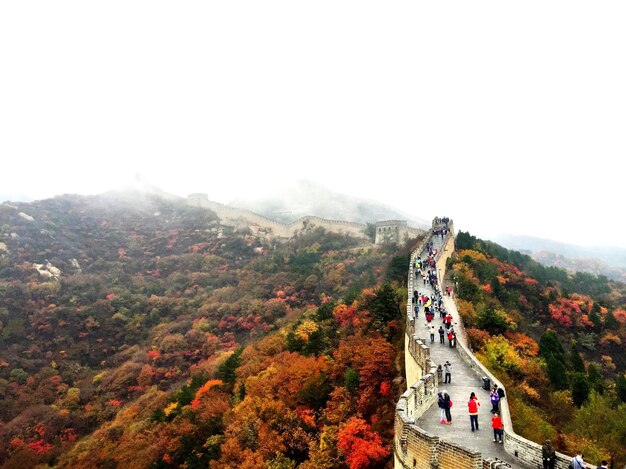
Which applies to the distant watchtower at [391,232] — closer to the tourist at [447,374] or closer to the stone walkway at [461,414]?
the stone walkway at [461,414]

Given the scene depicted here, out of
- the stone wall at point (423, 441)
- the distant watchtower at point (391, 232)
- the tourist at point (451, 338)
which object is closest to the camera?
the stone wall at point (423, 441)

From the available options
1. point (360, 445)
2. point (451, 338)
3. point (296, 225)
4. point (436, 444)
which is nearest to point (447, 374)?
point (451, 338)

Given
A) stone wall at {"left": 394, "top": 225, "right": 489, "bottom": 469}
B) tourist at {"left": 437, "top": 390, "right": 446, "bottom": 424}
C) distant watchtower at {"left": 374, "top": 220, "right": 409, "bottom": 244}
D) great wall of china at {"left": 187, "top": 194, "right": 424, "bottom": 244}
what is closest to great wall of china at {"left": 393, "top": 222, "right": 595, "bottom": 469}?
stone wall at {"left": 394, "top": 225, "right": 489, "bottom": 469}

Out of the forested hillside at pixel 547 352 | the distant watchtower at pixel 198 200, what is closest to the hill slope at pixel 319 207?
the distant watchtower at pixel 198 200

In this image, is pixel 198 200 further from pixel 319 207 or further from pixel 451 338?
pixel 451 338

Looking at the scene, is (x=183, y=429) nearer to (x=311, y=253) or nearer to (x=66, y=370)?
(x=66, y=370)

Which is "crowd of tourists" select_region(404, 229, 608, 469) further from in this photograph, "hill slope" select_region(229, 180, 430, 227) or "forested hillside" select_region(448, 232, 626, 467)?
"hill slope" select_region(229, 180, 430, 227)

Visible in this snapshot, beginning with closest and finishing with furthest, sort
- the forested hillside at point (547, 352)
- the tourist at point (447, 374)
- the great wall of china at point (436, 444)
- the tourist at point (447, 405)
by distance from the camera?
1. the great wall of china at point (436, 444)
2. the tourist at point (447, 405)
3. the tourist at point (447, 374)
4. the forested hillside at point (547, 352)

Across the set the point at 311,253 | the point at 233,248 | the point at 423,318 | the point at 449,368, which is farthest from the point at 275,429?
the point at 233,248
